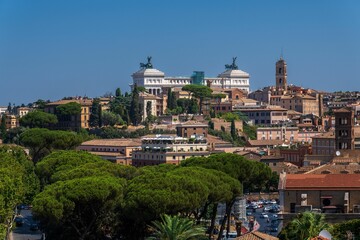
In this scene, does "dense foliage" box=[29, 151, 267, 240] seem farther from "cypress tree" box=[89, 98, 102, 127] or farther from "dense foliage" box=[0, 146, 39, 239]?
"cypress tree" box=[89, 98, 102, 127]

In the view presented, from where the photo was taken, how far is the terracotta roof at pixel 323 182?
4319cm

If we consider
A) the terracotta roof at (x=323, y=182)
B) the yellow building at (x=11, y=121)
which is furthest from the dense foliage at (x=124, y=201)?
the yellow building at (x=11, y=121)

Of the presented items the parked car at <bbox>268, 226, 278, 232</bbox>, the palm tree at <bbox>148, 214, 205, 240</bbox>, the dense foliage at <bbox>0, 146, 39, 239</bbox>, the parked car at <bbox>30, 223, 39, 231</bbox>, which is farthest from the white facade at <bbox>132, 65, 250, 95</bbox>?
the palm tree at <bbox>148, 214, 205, 240</bbox>

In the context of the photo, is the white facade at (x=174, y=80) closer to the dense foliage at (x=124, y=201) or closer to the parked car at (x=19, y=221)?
the parked car at (x=19, y=221)

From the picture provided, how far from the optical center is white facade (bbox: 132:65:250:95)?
17250cm

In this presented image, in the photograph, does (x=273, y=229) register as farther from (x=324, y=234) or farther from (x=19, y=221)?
(x=324, y=234)

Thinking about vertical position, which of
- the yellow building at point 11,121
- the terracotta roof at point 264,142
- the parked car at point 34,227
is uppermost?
the yellow building at point 11,121

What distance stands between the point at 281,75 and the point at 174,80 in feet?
61.0

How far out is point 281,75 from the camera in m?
165

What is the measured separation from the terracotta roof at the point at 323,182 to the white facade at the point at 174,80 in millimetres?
122455

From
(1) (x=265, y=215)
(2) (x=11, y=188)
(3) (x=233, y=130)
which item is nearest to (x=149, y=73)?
(3) (x=233, y=130)

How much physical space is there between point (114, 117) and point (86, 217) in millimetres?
76678

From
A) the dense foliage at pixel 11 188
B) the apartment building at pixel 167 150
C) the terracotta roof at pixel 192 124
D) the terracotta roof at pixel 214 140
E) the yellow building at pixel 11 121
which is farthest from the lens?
the yellow building at pixel 11 121

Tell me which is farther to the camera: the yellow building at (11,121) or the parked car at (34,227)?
the yellow building at (11,121)
